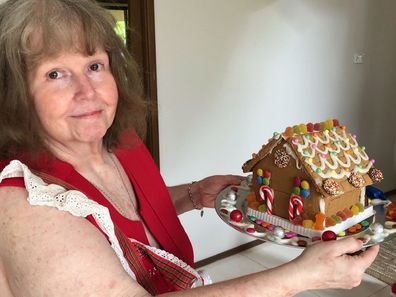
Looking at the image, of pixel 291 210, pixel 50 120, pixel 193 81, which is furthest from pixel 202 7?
pixel 50 120

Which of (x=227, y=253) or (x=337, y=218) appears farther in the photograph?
(x=227, y=253)

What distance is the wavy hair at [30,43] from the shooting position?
0.81m

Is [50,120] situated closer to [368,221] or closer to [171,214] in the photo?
[171,214]

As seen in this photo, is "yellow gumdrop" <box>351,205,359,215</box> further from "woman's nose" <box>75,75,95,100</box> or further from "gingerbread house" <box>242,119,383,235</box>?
"woman's nose" <box>75,75,95,100</box>

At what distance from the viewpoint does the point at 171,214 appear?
1.19 metres

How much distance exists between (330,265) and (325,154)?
0.63 meters

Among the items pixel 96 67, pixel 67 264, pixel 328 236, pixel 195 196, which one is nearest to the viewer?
pixel 67 264

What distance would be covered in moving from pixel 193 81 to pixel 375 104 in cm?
193

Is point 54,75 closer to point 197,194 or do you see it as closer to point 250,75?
point 197,194

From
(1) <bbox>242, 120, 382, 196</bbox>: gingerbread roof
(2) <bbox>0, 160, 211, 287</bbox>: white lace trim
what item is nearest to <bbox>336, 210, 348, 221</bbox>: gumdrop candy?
(1) <bbox>242, 120, 382, 196</bbox>: gingerbread roof

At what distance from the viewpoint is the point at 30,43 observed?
81 cm

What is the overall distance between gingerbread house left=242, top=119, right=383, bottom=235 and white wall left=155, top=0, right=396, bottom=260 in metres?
1.03

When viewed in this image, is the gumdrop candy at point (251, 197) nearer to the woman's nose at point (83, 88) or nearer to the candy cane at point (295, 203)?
the candy cane at point (295, 203)

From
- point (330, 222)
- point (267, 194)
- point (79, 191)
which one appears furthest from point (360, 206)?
point (79, 191)
